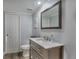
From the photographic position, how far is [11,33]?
14.4 ft

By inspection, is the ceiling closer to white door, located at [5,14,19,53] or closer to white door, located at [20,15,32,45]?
white door, located at [5,14,19,53]

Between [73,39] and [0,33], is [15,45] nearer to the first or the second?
[73,39]

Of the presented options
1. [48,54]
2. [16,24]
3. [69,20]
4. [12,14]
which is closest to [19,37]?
[16,24]

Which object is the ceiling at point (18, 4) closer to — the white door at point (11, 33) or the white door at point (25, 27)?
the white door at point (11, 33)

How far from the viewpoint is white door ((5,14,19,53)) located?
4.30m

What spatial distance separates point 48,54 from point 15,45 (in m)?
3.21

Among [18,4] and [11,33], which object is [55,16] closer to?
[18,4]

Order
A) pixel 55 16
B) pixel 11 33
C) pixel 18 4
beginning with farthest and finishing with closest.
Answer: pixel 11 33
pixel 18 4
pixel 55 16

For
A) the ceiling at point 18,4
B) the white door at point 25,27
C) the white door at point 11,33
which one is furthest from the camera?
the white door at point 25,27

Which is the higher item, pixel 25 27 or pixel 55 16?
pixel 55 16

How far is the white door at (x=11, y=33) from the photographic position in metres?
4.30

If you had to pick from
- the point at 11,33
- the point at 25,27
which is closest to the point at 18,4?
the point at 25,27

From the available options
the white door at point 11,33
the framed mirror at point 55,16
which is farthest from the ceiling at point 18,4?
the framed mirror at point 55,16

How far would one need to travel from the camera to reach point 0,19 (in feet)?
2.15
